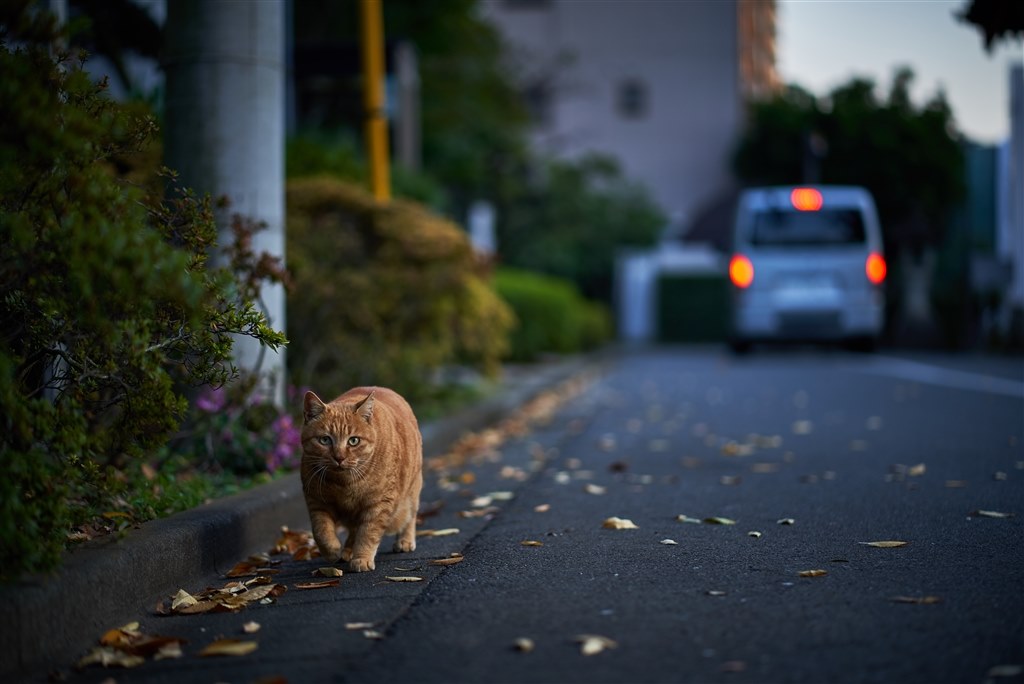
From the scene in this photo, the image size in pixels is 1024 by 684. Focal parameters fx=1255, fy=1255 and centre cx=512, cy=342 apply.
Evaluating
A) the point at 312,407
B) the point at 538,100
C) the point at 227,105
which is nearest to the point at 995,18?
the point at 227,105

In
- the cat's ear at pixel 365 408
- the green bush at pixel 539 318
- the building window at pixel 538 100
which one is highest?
the building window at pixel 538 100

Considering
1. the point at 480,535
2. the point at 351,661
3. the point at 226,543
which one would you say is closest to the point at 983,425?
the point at 480,535

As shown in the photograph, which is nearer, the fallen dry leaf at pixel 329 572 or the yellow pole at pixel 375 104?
the fallen dry leaf at pixel 329 572

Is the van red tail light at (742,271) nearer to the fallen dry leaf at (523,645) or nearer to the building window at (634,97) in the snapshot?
the fallen dry leaf at (523,645)

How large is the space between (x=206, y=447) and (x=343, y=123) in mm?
23158

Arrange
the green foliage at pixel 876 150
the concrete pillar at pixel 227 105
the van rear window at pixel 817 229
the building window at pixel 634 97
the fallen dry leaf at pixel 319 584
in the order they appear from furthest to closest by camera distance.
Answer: the building window at pixel 634 97, the green foliage at pixel 876 150, the van rear window at pixel 817 229, the concrete pillar at pixel 227 105, the fallen dry leaf at pixel 319 584

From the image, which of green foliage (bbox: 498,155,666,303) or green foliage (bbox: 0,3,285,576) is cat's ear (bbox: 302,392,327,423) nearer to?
green foliage (bbox: 0,3,285,576)

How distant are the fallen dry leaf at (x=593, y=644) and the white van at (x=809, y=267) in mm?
16070

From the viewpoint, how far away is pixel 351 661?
3.60m

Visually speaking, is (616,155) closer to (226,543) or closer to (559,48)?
(559,48)

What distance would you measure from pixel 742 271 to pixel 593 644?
16.3m

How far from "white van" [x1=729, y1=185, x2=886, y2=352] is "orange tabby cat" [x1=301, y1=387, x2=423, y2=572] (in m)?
14.7

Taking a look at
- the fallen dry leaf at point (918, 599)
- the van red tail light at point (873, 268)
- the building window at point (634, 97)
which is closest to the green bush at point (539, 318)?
the van red tail light at point (873, 268)

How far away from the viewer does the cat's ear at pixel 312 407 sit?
5074 millimetres
